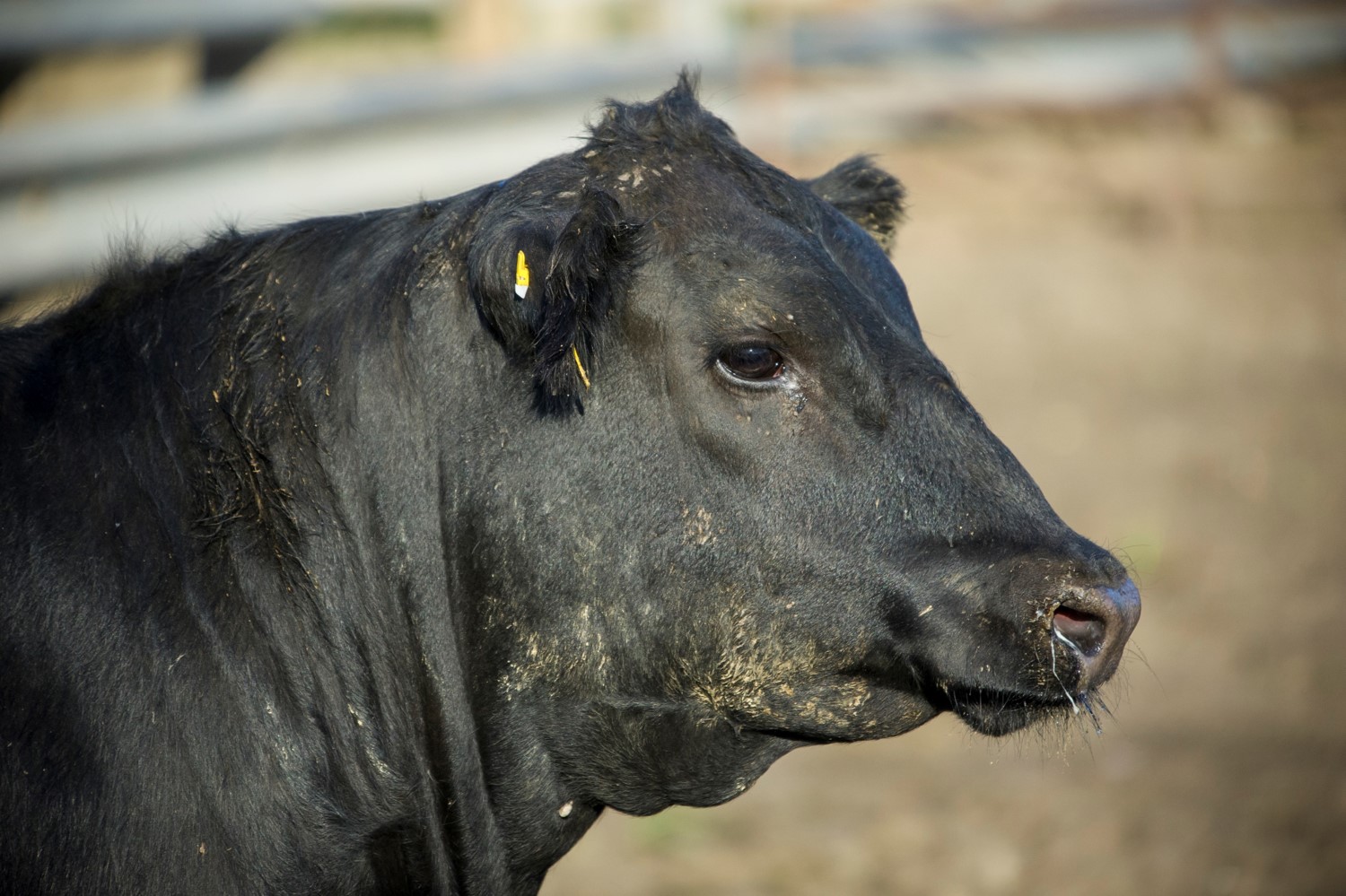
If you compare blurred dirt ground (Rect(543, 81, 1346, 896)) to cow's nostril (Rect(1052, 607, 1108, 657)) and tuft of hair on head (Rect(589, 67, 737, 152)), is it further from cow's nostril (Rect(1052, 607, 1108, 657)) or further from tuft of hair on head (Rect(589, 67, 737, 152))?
tuft of hair on head (Rect(589, 67, 737, 152))

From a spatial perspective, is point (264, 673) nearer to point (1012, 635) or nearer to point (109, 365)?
point (109, 365)

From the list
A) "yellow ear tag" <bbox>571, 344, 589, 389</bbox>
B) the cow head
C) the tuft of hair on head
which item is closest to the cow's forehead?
the cow head

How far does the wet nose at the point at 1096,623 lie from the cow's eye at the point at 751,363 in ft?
2.64

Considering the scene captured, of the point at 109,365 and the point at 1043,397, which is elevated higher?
the point at 109,365

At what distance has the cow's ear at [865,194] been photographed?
3.93m

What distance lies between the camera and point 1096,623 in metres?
2.82

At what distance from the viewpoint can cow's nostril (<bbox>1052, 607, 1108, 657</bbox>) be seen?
111 inches

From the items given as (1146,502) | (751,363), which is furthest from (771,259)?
(1146,502)

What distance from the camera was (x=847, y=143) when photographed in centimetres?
1345

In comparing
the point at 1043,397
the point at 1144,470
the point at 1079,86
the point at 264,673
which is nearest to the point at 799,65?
the point at 1079,86

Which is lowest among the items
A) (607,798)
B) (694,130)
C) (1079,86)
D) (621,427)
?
(607,798)

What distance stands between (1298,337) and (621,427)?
10.7 m

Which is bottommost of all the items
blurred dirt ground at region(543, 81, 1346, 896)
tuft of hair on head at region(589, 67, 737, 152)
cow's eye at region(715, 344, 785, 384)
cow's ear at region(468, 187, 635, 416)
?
blurred dirt ground at region(543, 81, 1346, 896)

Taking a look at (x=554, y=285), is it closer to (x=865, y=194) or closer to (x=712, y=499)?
(x=712, y=499)
